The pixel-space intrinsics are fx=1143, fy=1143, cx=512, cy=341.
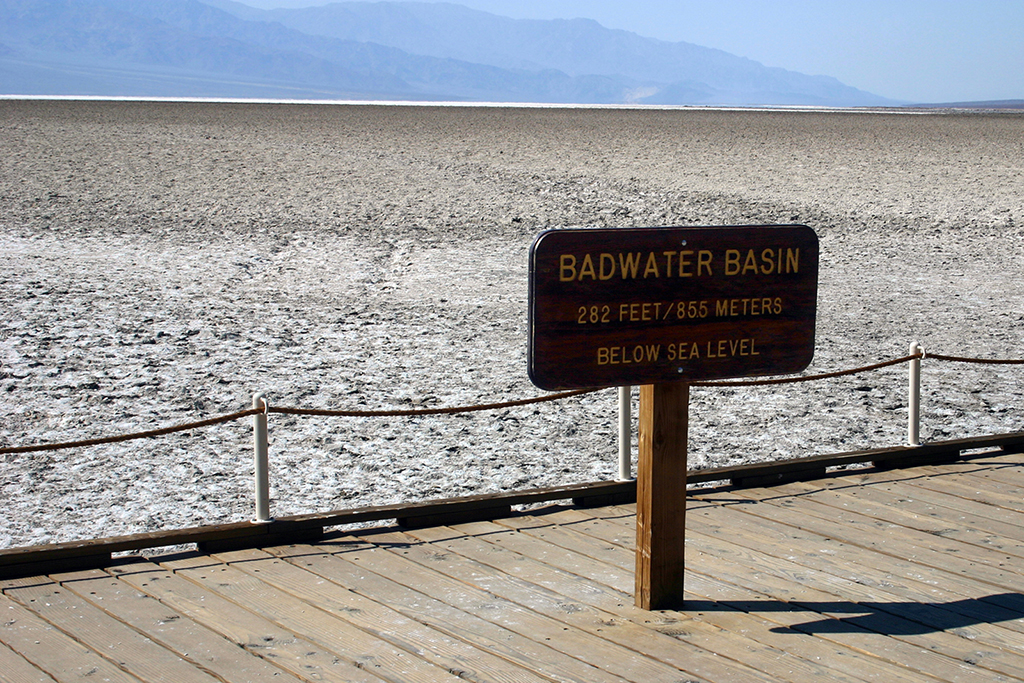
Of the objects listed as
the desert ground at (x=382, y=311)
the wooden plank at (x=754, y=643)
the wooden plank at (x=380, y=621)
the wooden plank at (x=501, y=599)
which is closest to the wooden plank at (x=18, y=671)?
the wooden plank at (x=380, y=621)

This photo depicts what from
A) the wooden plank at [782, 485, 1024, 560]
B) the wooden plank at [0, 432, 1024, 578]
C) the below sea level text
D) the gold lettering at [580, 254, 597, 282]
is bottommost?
the wooden plank at [782, 485, 1024, 560]

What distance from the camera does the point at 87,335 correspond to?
451 inches

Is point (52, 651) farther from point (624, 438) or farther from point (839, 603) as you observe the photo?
point (624, 438)

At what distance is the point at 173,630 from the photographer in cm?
416

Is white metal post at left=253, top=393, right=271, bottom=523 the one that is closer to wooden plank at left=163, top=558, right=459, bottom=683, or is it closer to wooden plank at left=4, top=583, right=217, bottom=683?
wooden plank at left=163, top=558, right=459, bottom=683

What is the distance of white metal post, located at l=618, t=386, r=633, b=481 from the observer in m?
5.95

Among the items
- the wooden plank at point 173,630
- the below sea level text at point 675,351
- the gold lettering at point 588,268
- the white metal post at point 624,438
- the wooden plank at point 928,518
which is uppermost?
the gold lettering at point 588,268

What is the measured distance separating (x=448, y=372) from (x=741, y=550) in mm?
5699

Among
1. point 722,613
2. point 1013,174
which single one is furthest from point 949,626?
point 1013,174

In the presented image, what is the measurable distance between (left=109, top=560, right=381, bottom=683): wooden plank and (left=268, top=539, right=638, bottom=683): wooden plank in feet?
1.48

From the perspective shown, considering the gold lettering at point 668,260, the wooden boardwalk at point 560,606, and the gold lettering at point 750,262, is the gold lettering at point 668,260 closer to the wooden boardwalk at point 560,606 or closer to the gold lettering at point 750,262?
the gold lettering at point 750,262

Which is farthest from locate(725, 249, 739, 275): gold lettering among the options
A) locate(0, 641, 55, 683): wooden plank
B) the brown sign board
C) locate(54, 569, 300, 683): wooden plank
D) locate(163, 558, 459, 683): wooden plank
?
locate(0, 641, 55, 683): wooden plank

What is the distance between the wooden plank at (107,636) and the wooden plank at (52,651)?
0.03 m

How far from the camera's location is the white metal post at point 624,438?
5945 mm
